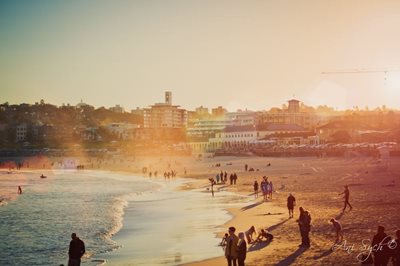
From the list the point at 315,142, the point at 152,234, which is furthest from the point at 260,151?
the point at 152,234

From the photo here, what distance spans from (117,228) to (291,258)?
12.7 meters

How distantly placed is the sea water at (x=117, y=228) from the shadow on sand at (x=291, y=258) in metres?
2.90

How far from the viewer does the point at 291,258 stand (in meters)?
15.9

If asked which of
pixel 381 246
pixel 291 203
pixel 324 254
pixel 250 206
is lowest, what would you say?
pixel 250 206

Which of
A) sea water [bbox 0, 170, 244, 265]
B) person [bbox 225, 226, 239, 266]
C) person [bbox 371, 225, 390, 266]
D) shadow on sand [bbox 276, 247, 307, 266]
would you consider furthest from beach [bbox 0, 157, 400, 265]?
person [bbox 371, 225, 390, 266]

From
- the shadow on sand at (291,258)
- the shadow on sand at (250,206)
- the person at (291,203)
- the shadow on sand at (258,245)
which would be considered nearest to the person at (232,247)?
the shadow on sand at (291,258)

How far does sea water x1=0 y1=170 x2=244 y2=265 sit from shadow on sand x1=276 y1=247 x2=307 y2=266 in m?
2.90

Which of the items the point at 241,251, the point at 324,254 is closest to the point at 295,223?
the point at 324,254

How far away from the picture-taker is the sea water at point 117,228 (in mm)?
19141

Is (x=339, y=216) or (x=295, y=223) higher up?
(x=339, y=216)

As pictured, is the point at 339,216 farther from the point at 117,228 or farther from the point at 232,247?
the point at 232,247

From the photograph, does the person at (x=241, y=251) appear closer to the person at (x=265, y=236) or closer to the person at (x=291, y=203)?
the person at (x=265, y=236)

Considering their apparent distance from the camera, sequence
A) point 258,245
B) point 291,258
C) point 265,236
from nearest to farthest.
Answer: point 291,258, point 258,245, point 265,236

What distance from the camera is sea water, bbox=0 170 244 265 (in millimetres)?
19141
